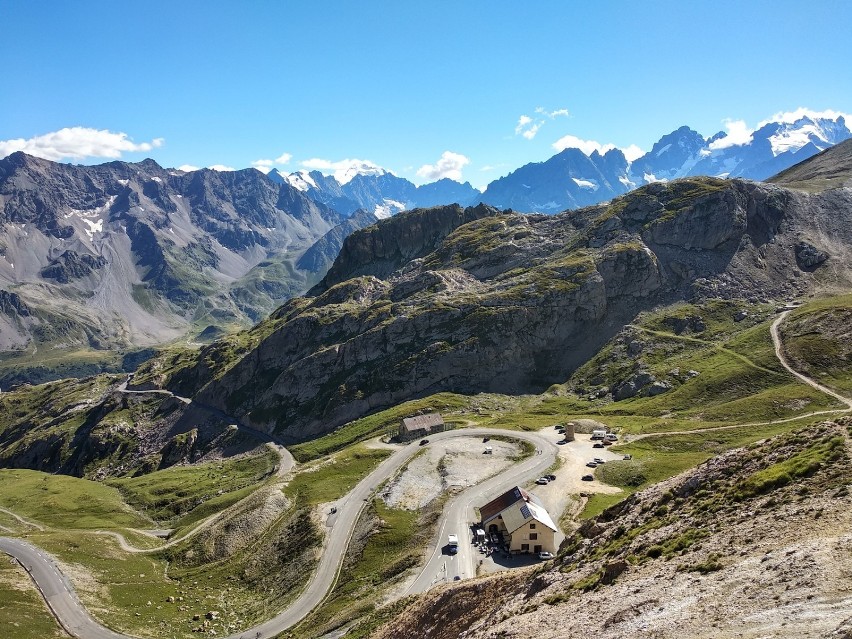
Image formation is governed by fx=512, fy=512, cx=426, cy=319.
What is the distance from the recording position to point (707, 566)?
92.6ft

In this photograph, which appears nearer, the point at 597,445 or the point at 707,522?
the point at 707,522

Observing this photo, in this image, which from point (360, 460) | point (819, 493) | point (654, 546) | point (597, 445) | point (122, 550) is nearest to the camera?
point (819, 493)

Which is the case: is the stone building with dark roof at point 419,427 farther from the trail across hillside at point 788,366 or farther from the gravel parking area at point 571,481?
the trail across hillside at point 788,366

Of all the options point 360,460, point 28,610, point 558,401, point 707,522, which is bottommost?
point 558,401

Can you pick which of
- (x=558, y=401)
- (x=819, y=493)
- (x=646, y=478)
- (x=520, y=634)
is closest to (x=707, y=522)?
(x=819, y=493)

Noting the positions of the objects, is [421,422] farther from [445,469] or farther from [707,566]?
[707,566]

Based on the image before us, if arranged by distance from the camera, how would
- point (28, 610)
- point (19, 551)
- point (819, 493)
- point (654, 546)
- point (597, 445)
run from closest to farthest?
1. point (819, 493)
2. point (654, 546)
3. point (28, 610)
4. point (19, 551)
5. point (597, 445)

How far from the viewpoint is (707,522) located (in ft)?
110

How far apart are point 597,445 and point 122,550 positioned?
109597mm

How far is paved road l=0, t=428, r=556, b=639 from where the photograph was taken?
245 ft

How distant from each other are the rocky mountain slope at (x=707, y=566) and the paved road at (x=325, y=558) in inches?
1298

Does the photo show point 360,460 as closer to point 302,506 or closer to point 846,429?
point 302,506

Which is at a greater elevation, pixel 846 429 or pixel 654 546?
pixel 846 429

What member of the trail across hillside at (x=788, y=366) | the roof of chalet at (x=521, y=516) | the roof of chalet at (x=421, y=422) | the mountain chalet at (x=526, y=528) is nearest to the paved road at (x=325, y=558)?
the mountain chalet at (x=526, y=528)
